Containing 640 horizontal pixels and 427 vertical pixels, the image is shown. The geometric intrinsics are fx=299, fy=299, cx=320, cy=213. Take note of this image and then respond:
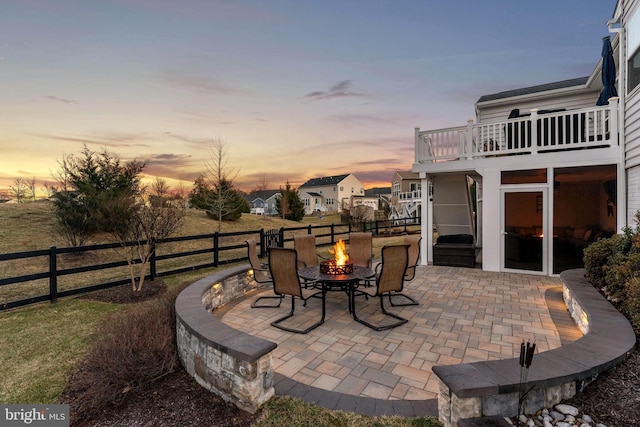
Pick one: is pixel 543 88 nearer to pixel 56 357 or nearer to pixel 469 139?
pixel 469 139

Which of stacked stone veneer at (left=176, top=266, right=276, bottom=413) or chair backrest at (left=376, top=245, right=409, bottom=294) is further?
chair backrest at (left=376, top=245, right=409, bottom=294)

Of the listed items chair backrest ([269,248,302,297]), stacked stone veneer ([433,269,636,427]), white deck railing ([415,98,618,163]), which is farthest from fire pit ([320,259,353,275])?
white deck railing ([415,98,618,163])

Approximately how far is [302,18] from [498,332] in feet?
29.5

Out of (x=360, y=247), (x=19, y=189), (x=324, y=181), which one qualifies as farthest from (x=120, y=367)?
(x=324, y=181)

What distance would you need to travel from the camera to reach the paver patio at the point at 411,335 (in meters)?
2.85

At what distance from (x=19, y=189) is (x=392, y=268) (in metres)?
33.3

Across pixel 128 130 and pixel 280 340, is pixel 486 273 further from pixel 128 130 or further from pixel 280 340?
pixel 128 130

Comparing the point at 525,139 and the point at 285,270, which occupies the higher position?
the point at 525,139

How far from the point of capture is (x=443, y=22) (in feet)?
28.9

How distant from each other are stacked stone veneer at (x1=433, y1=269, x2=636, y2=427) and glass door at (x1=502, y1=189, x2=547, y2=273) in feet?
16.6

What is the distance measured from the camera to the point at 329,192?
5434 cm

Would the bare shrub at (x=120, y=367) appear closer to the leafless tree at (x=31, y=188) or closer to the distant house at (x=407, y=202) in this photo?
the distant house at (x=407, y=202)

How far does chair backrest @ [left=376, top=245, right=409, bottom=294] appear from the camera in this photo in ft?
14.0

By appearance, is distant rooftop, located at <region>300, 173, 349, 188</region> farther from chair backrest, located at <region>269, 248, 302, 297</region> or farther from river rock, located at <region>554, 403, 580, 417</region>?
river rock, located at <region>554, 403, 580, 417</region>
